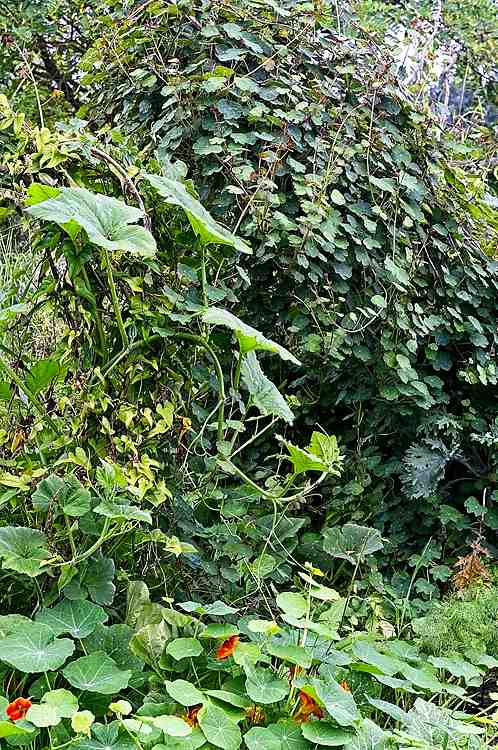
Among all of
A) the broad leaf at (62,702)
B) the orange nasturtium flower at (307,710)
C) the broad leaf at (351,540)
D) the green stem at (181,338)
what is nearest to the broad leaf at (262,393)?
the green stem at (181,338)

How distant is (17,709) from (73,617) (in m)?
0.26

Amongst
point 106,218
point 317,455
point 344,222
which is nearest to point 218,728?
point 317,455

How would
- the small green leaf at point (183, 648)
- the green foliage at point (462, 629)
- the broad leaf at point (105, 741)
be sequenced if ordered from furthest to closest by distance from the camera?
1. the green foliage at point (462, 629)
2. the small green leaf at point (183, 648)
3. the broad leaf at point (105, 741)

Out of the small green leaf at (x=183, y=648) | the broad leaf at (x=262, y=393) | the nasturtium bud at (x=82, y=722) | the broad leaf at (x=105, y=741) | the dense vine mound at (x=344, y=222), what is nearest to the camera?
the nasturtium bud at (x=82, y=722)

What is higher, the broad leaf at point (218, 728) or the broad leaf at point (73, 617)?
the broad leaf at point (218, 728)

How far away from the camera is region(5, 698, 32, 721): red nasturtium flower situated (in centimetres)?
148

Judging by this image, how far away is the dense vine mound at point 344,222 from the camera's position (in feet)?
7.94

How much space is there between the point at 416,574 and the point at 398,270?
98 centimetres

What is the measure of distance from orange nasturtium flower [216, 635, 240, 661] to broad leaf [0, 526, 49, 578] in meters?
0.41

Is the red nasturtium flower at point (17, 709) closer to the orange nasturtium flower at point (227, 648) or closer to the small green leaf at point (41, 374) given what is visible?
the orange nasturtium flower at point (227, 648)

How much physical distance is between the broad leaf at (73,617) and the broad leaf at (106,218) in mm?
745

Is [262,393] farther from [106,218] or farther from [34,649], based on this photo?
[34,649]

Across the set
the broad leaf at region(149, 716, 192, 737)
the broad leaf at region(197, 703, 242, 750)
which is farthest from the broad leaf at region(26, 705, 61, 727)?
the broad leaf at region(197, 703, 242, 750)

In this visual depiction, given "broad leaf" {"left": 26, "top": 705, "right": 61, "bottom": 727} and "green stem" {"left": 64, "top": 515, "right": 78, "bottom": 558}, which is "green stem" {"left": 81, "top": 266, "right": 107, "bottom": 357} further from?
"broad leaf" {"left": 26, "top": 705, "right": 61, "bottom": 727}
